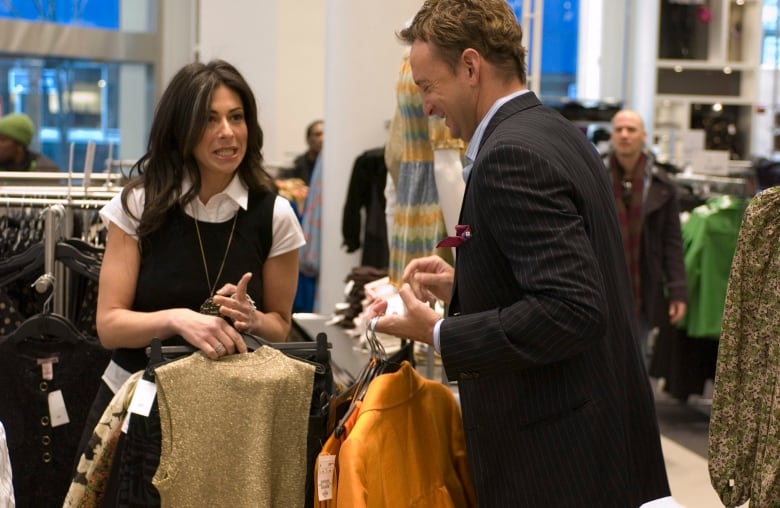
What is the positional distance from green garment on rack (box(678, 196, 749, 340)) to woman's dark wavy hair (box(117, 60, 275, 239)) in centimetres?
420

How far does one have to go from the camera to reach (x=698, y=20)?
10430 millimetres

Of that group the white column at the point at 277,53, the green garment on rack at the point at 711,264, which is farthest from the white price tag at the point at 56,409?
the white column at the point at 277,53

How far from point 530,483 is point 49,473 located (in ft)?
5.08

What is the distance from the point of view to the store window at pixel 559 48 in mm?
13250

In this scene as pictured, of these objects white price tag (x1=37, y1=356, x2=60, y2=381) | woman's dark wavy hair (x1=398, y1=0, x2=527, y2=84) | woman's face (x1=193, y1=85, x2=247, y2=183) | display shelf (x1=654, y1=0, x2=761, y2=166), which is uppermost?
display shelf (x1=654, y1=0, x2=761, y2=166)

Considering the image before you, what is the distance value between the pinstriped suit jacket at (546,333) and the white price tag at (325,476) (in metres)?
0.29

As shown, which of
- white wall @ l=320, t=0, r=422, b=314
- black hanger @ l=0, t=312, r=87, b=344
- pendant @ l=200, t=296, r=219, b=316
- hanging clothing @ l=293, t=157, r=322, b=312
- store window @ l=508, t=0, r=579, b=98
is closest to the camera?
pendant @ l=200, t=296, r=219, b=316

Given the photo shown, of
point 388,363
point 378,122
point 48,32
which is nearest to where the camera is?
point 388,363

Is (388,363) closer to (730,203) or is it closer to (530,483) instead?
(530,483)

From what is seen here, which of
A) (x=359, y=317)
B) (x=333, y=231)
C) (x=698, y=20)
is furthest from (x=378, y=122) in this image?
(x=698, y=20)

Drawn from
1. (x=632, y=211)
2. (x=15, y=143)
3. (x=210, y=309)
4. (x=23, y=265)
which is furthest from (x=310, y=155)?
(x=210, y=309)

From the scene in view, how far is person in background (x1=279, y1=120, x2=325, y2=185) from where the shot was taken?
908 cm

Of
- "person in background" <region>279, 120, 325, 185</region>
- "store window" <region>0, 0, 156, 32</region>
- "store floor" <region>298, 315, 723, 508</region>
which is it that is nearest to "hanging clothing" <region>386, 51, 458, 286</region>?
"store floor" <region>298, 315, 723, 508</region>

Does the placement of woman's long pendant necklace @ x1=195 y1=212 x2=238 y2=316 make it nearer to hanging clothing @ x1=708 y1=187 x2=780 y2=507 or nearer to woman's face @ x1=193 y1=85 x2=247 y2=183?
woman's face @ x1=193 y1=85 x2=247 y2=183
